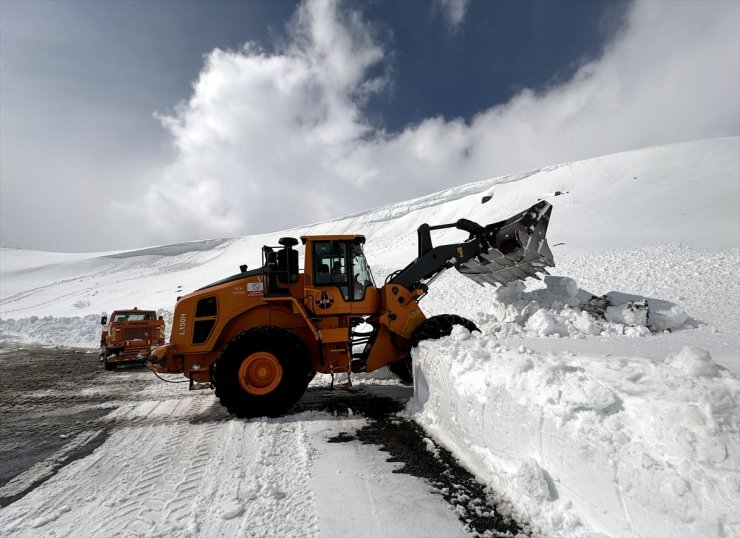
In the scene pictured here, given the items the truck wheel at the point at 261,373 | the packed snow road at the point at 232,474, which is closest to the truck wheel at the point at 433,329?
the packed snow road at the point at 232,474

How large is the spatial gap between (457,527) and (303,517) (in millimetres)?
1103

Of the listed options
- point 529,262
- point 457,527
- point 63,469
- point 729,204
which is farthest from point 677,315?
point 729,204

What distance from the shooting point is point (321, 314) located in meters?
5.90

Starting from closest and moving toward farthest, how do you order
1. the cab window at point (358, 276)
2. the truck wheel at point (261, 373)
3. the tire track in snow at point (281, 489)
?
the tire track in snow at point (281, 489), the truck wheel at point (261, 373), the cab window at point (358, 276)

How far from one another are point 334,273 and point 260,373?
70.3 inches

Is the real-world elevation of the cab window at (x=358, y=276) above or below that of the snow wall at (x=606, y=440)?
above

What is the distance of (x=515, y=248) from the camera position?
6355 millimetres

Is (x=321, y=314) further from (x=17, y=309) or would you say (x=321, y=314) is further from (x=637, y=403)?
(x=17, y=309)

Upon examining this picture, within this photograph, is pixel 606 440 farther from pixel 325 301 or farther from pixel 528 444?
pixel 325 301

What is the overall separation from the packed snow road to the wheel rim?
47 cm

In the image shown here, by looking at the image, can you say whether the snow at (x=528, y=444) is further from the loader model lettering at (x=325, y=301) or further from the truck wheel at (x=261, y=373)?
the loader model lettering at (x=325, y=301)

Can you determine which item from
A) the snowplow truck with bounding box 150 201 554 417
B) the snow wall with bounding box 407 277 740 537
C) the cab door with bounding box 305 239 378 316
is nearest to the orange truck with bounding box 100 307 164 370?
the snowplow truck with bounding box 150 201 554 417

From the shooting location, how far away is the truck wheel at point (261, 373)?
5.25 m

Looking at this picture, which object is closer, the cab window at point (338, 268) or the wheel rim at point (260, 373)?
the wheel rim at point (260, 373)
